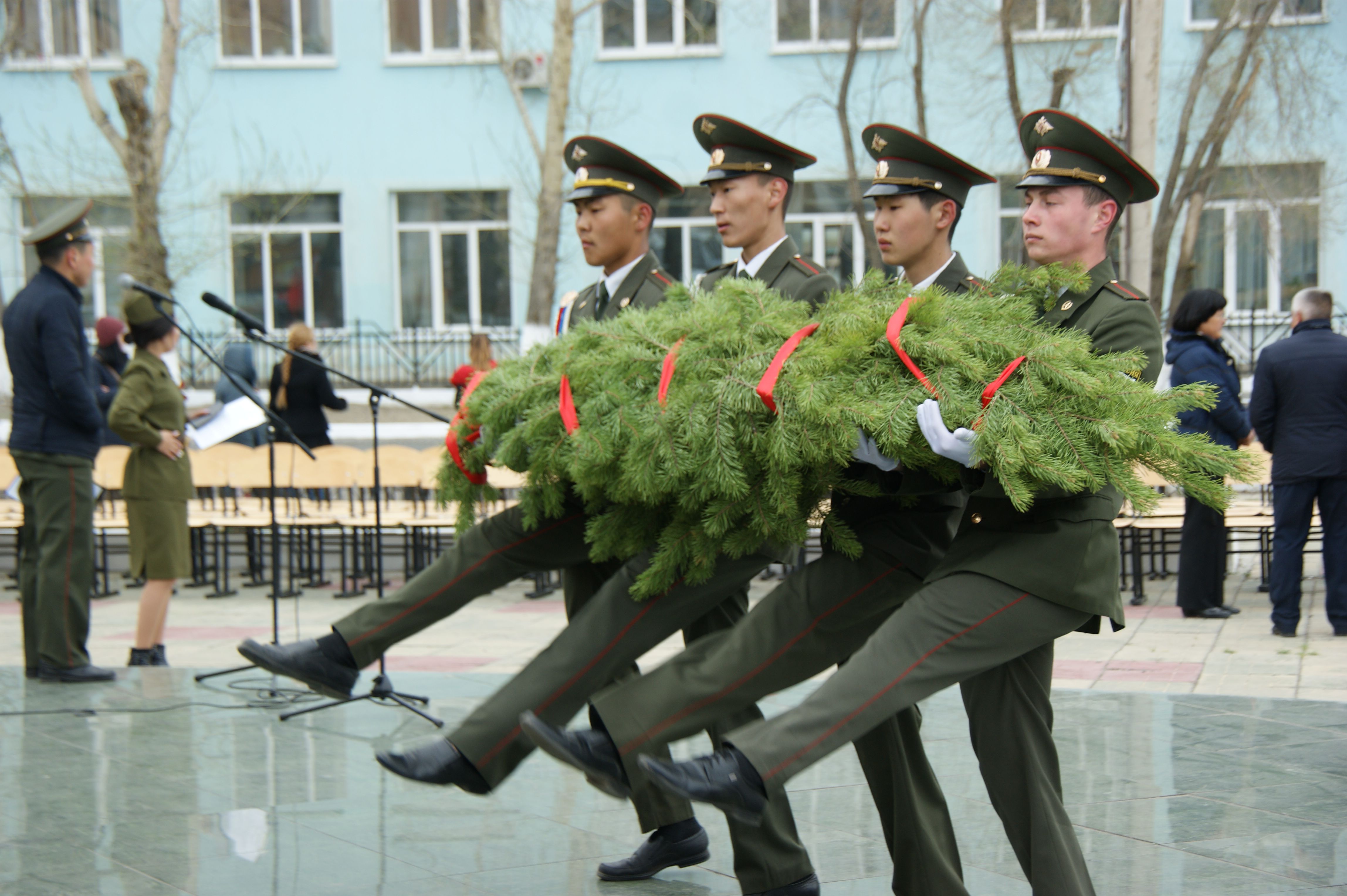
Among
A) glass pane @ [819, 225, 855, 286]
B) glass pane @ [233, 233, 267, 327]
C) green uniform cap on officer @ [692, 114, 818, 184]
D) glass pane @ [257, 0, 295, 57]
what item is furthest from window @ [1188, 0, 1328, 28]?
glass pane @ [233, 233, 267, 327]

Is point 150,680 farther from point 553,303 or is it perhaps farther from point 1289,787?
point 553,303

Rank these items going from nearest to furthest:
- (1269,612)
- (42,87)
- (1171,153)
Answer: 1. (1269,612)
2. (1171,153)
3. (42,87)

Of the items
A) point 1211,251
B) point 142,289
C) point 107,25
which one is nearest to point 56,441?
point 142,289

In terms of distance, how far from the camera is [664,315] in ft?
10.7

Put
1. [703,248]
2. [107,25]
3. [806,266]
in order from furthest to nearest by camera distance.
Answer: [703,248] < [107,25] < [806,266]

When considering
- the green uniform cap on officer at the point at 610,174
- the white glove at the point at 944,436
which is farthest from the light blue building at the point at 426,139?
the white glove at the point at 944,436

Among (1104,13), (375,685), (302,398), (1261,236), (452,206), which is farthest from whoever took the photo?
(452,206)

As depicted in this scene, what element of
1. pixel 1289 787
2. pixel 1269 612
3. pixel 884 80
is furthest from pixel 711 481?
pixel 884 80

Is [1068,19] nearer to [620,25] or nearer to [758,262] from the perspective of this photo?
[620,25]

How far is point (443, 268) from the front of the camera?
20.0m

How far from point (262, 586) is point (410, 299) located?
10315 millimetres

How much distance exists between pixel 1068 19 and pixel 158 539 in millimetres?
11461

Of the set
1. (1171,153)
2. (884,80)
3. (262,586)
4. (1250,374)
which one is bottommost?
(262,586)

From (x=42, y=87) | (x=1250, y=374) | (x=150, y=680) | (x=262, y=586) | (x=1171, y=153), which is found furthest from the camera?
(x=42, y=87)
